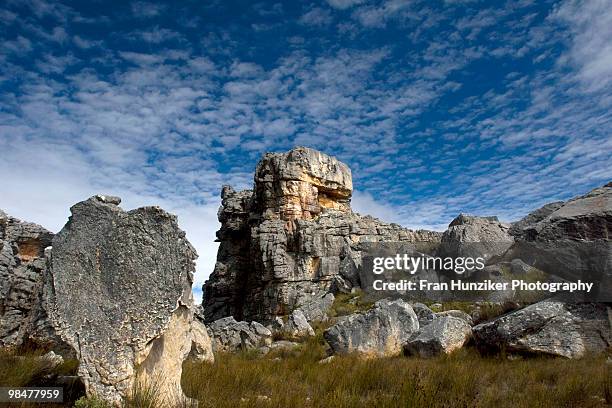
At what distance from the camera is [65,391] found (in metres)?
4.85

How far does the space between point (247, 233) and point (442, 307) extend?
26626 millimetres

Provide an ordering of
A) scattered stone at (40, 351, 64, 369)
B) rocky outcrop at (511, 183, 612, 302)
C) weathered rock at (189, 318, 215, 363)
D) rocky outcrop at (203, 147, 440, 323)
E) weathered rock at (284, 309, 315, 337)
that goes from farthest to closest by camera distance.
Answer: rocky outcrop at (203, 147, 440, 323) < weathered rock at (284, 309, 315, 337) < weathered rock at (189, 318, 215, 363) < rocky outcrop at (511, 183, 612, 302) < scattered stone at (40, 351, 64, 369)

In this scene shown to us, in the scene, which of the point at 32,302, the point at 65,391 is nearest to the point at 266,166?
the point at 32,302

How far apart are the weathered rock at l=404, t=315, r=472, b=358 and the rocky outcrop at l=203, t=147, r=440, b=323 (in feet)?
51.7

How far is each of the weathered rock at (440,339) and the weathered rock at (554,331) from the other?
0.61 m

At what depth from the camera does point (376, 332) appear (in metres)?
9.89

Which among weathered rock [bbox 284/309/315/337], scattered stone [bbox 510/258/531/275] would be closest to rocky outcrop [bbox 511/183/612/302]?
scattered stone [bbox 510/258/531/275]

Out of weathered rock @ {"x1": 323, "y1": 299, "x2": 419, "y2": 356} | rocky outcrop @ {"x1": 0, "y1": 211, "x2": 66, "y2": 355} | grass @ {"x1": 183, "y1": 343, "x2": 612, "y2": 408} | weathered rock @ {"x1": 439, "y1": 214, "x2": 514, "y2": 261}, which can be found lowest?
grass @ {"x1": 183, "y1": 343, "x2": 612, "y2": 408}

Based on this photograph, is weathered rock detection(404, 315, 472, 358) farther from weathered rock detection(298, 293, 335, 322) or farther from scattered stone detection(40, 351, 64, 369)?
weathered rock detection(298, 293, 335, 322)

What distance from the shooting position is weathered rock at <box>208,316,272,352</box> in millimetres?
13719

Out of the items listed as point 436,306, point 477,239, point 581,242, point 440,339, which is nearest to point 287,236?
point 477,239

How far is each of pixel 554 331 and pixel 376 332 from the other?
380cm

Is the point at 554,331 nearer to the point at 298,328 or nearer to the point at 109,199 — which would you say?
the point at 298,328

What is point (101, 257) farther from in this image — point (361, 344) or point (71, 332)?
point (361, 344)
